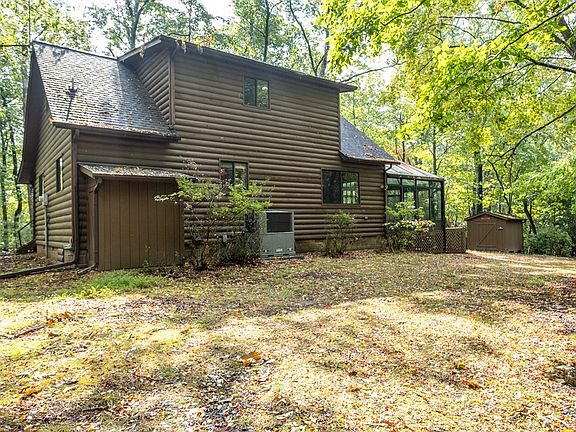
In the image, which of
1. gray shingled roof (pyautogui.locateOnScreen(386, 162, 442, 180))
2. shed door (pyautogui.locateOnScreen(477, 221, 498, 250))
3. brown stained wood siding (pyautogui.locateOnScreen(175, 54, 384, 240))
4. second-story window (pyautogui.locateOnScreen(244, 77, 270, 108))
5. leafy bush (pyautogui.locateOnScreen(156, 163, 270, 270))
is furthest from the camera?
shed door (pyautogui.locateOnScreen(477, 221, 498, 250))

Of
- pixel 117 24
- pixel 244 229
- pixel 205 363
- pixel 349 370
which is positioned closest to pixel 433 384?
pixel 349 370

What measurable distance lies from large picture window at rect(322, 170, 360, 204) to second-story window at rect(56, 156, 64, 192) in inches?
316

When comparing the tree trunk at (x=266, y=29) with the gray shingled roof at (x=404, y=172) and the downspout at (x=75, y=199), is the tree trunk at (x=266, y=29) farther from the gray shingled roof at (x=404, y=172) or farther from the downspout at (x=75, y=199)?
the downspout at (x=75, y=199)

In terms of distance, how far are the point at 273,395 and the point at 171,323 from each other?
227cm

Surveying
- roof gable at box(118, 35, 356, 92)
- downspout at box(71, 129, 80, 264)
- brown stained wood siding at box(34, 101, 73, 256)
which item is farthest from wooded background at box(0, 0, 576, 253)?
brown stained wood siding at box(34, 101, 73, 256)

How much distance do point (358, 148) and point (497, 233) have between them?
8.73 meters

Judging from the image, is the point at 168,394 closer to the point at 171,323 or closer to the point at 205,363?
the point at 205,363

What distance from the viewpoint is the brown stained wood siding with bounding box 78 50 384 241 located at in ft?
33.7

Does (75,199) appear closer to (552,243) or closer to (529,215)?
(552,243)

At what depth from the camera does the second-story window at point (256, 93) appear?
11.9 meters

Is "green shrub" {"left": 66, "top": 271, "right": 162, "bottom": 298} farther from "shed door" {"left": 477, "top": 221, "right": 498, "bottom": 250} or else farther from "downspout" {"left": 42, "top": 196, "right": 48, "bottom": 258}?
"shed door" {"left": 477, "top": 221, "right": 498, "bottom": 250}

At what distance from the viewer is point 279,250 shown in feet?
36.9

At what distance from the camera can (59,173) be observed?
10.5m

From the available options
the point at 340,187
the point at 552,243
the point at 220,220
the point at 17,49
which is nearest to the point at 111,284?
the point at 220,220
